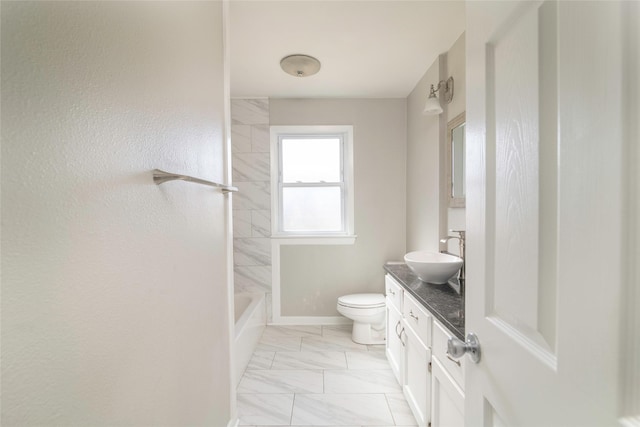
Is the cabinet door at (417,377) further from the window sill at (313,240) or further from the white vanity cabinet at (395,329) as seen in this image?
the window sill at (313,240)

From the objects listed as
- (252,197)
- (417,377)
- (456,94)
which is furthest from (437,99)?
(252,197)

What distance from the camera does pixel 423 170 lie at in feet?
8.73

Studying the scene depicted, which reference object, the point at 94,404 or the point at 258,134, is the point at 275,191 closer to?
the point at 258,134

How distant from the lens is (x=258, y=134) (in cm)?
315

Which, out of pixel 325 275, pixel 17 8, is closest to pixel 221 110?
pixel 17 8

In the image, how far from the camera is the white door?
0.38 meters

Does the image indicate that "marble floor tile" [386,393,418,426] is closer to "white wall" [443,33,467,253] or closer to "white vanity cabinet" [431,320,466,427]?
"white vanity cabinet" [431,320,466,427]

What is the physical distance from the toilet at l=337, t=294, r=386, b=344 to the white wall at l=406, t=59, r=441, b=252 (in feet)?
2.33

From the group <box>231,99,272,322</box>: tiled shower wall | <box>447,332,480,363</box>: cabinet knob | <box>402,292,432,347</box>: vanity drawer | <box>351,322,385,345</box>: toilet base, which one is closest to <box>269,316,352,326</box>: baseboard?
<box>231,99,272,322</box>: tiled shower wall

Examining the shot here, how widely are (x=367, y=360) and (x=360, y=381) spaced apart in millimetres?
317

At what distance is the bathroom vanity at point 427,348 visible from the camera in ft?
3.82

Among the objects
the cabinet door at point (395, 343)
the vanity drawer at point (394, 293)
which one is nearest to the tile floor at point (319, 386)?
the cabinet door at point (395, 343)

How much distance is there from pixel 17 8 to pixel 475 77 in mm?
921

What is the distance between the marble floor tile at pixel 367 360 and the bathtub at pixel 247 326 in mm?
849
